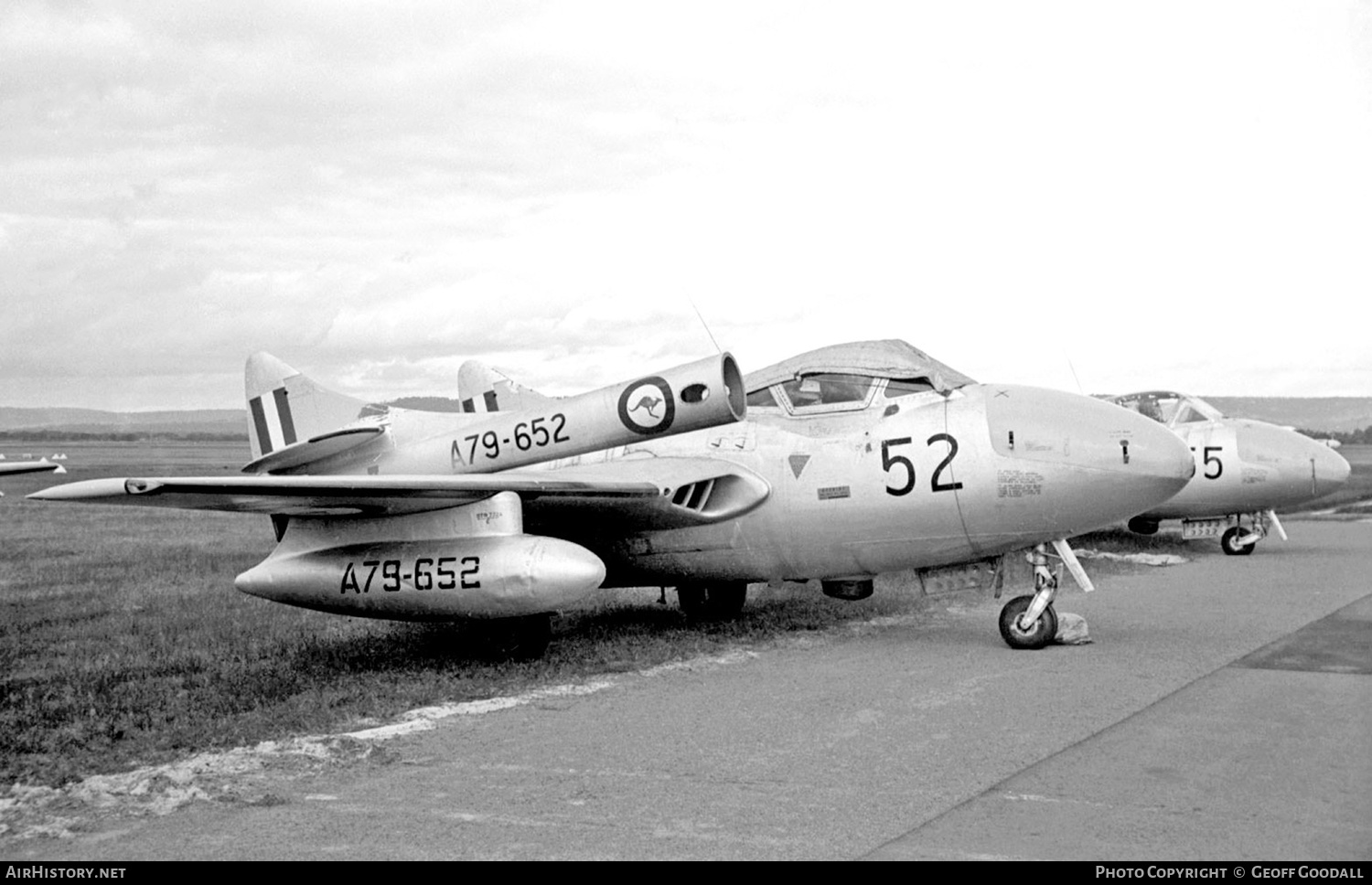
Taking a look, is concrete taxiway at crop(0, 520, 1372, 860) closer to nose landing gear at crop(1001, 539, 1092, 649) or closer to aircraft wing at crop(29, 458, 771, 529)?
nose landing gear at crop(1001, 539, 1092, 649)

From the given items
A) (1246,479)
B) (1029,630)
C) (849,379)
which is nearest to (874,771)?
(1029,630)

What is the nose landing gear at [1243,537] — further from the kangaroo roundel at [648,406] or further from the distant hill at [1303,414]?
the distant hill at [1303,414]

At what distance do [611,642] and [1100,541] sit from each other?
1430 cm

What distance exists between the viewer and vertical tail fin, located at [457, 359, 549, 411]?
1398 cm

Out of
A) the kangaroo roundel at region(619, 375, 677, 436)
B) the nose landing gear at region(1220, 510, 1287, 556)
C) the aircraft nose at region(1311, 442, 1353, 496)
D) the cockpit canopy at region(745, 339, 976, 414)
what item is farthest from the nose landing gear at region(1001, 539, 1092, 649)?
the aircraft nose at region(1311, 442, 1353, 496)

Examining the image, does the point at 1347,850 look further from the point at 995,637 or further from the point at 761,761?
the point at 995,637

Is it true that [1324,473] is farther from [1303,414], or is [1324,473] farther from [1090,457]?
[1303,414]

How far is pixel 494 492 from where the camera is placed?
9.60 meters

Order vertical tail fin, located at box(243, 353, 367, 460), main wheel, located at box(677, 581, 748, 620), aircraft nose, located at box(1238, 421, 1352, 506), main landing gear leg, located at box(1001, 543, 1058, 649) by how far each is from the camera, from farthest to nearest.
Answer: aircraft nose, located at box(1238, 421, 1352, 506) → vertical tail fin, located at box(243, 353, 367, 460) → main wheel, located at box(677, 581, 748, 620) → main landing gear leg, located at box(1001, 543, 1058, 649)

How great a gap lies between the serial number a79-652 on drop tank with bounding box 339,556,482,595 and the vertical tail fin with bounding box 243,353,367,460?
319 cm

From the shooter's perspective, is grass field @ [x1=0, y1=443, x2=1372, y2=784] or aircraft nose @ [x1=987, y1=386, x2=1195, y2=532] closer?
grass field @ [x1=0, y1=443, x2=1372, y2=784]

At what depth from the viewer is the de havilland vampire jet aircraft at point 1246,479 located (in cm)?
2030

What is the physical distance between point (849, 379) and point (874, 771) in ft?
16.6

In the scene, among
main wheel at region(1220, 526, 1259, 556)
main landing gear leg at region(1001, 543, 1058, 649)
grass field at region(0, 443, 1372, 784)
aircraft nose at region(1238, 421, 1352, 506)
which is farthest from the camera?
main wheel at region(1220, 526, 1259, 556)
